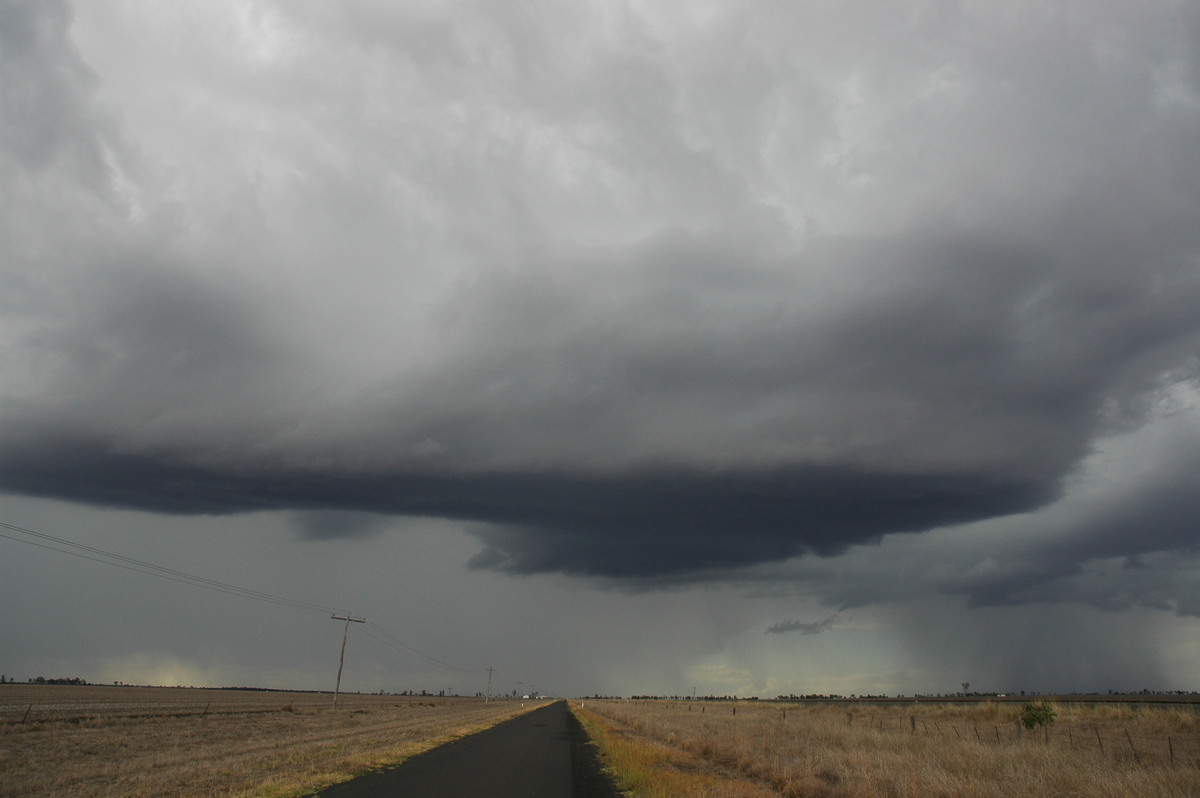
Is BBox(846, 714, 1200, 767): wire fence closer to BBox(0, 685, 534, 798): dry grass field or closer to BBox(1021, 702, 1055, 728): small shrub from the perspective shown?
BBox(1021, 702, 1055, 728): small shrub

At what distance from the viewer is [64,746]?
33.8m

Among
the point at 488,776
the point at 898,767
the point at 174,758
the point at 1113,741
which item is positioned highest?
the point at 898,767

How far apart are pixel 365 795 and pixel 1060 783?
19836 mm

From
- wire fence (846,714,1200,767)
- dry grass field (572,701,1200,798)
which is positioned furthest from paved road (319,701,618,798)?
wire fence (846,714,1200,767)

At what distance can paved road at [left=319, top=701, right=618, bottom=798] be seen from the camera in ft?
63.4

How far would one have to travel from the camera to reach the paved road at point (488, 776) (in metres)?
19.3

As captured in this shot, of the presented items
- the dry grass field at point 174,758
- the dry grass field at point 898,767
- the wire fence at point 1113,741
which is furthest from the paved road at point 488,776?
the wire fence at point 1113,741

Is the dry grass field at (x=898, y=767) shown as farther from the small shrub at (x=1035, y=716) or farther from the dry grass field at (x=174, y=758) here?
the dry grass field at (x=174, y=758)

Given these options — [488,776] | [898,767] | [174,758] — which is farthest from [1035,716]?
[174,758]

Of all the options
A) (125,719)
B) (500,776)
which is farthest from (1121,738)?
(125,719)

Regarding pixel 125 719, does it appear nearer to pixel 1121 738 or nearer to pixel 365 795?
pixel 365 795

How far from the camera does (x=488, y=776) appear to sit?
23.4 meters

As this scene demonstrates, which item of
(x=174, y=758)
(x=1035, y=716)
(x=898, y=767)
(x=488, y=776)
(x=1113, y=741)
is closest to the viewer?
(x=488, y=776)

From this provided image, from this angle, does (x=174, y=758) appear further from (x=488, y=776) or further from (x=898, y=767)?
(x=898, y=767)
